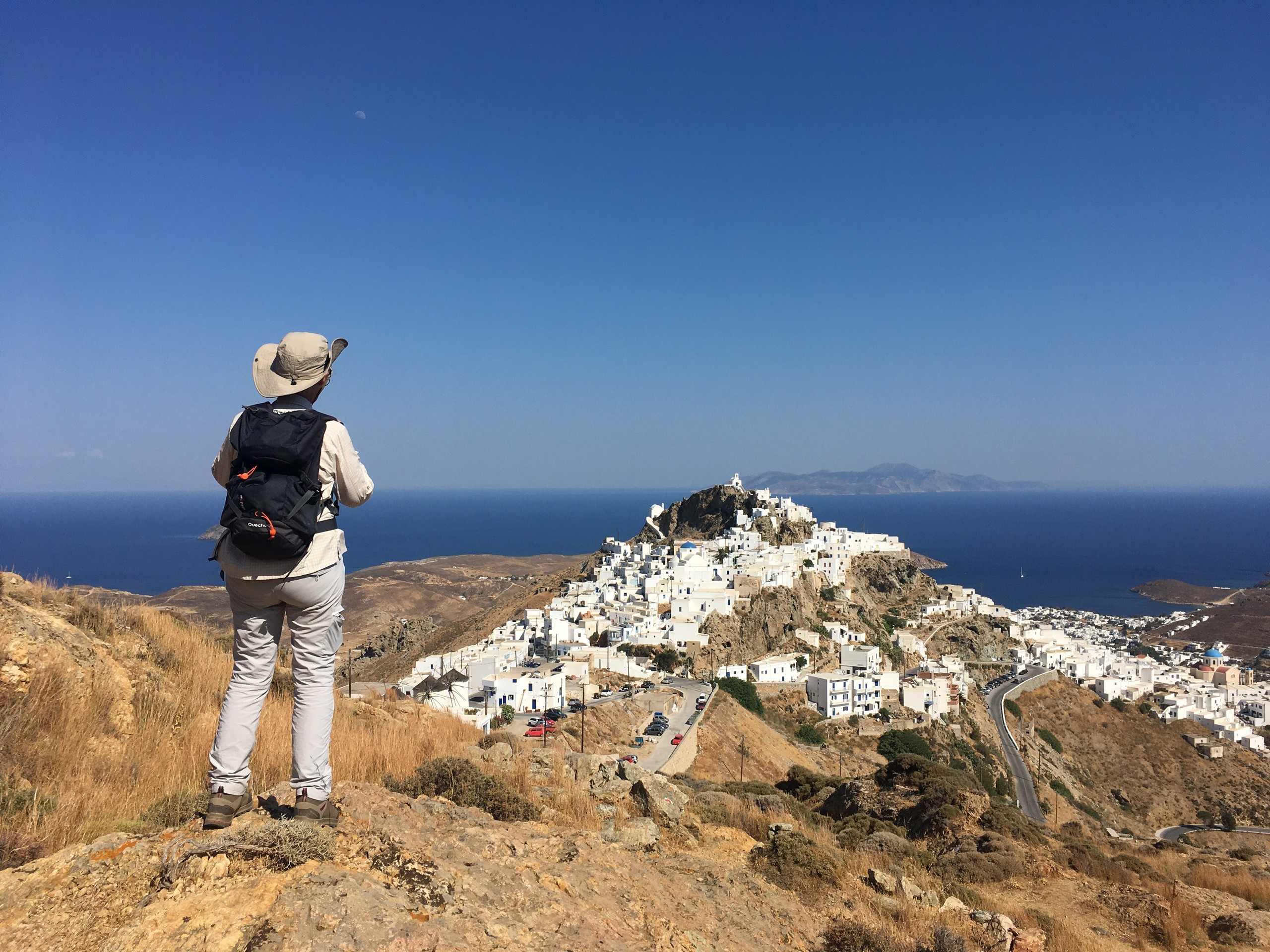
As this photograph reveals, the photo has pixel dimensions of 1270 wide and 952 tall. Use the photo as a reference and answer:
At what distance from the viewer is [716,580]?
45438 millimetres

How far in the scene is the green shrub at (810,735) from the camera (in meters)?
28.6

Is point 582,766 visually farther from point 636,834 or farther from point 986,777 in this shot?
point 986,777

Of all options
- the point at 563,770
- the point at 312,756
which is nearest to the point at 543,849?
the point at 312,756

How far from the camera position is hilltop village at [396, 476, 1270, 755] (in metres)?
30.2

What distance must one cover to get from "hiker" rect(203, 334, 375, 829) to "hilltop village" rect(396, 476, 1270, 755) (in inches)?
658

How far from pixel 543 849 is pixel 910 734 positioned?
31.0 m

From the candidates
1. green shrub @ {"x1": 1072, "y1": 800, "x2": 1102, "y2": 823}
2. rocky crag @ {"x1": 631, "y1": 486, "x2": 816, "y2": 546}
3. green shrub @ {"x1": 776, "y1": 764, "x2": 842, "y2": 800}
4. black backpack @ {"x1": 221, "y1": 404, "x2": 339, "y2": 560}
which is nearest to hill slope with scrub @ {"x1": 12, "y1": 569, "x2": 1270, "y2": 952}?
black backpack @ {"x1": 221, "y1": 404, "x2": 339, "y2": 560}

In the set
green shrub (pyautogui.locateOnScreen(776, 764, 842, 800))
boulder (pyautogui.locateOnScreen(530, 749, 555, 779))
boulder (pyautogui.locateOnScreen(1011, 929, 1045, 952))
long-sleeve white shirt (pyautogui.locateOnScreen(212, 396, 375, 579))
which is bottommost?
green shrub (pyautogui.locateOnScreen(776, 764, 842, 800))

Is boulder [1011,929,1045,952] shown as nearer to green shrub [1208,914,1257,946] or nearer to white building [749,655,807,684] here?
green shrub [1208,914,1257,946]

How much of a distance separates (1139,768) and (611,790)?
4299 centimetres

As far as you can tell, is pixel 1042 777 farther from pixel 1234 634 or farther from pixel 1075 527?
pixel 1075 527

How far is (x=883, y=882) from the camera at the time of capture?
18.5 feet

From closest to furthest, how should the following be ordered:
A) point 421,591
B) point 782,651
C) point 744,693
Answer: point 744,693 → point 782,651 → point 421,591

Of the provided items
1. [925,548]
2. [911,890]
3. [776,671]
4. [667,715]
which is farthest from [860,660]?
[925,548]
